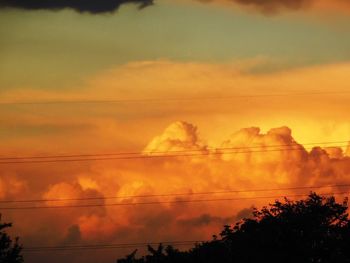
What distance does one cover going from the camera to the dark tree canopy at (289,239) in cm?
10138

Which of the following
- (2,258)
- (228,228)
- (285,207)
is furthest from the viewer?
(228,228)

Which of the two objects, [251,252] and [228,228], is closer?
[251,252]

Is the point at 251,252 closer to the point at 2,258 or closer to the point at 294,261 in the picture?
the point at 294,261

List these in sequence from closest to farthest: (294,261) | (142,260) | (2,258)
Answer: (2,258), (294,261), (142,260)

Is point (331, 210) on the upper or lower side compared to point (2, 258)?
upper

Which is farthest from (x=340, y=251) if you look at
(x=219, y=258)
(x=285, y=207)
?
(x=219, y=258)

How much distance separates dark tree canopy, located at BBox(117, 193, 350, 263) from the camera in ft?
333

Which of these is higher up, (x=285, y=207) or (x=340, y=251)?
(x=285, y=207)

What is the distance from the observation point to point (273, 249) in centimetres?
10312

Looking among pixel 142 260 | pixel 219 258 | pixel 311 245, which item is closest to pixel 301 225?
pixel 311 245

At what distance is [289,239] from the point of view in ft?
337

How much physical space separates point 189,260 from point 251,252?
12087 millimetres

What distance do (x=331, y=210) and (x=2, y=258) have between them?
4794 cm

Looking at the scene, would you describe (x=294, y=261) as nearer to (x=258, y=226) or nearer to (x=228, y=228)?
(x=258, y=226)
